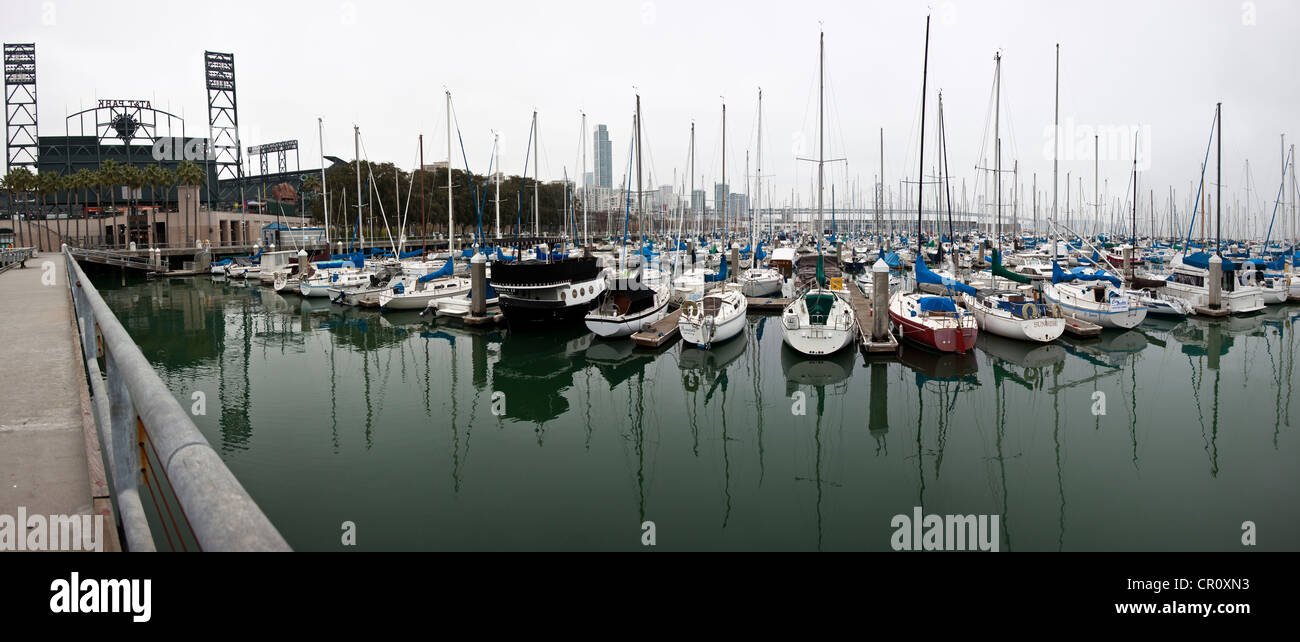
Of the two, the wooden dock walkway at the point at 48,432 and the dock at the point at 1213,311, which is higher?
the wooden dock walkway at the point at 48,432

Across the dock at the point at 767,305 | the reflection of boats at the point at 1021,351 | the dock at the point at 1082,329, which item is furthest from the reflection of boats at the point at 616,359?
the dock at the point at 1082,329

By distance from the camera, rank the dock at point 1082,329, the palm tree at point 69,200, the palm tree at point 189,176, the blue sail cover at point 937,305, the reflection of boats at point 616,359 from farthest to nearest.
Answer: the palm tree at point 69,200
the palm tree at point 189,176
the dock at point 1082,329
the blue sail cover at point 937,305
the reflection of boats at point 616,359

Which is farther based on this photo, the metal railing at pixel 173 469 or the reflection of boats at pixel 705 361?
the reflection of boats at pixel 705 361

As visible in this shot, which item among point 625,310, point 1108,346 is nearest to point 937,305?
point 1108,346

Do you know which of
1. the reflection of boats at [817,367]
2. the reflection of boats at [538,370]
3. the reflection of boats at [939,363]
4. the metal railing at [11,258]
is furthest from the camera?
the metal railing at [11,258]

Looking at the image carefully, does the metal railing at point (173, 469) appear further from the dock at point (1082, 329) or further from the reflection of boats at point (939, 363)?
the dock at point (1082, 329)

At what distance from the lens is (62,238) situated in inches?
→ 3469

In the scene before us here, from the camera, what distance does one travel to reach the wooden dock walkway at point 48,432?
16.7 feet

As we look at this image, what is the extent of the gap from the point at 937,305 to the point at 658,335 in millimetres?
11175

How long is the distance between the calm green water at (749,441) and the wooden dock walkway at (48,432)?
4.23 meters

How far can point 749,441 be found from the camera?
674 inches
